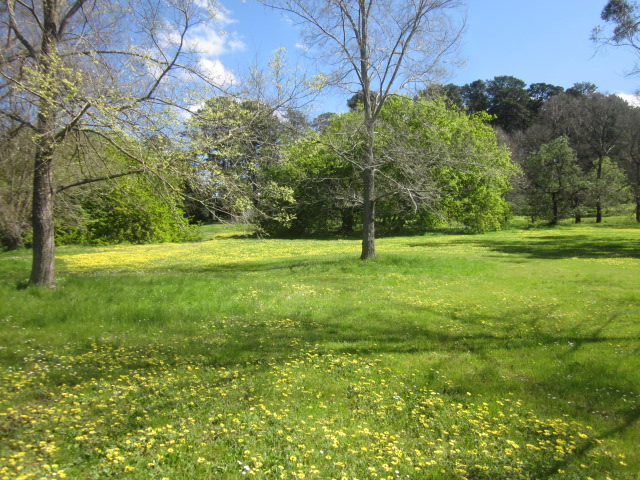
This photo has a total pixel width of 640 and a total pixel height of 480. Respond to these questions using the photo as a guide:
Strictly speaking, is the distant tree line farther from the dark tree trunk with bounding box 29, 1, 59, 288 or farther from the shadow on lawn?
the dark tree trunk with bounding box 29, 1, 59, 288

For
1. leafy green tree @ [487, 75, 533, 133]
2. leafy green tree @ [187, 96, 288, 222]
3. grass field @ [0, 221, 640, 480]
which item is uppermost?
leafy green tree @ [487, 75, 533, 133]

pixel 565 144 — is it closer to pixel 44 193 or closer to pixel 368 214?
pixel 368 214

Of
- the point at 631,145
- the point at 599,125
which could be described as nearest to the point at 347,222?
the point at 631,145

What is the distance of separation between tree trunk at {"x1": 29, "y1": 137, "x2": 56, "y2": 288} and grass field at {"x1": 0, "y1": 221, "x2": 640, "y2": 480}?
56 cm

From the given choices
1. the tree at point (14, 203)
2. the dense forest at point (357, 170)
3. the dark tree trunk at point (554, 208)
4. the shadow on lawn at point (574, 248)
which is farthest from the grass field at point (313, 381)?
the dark tree trunk at point (554, 208)

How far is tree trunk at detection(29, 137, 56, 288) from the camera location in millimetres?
9883

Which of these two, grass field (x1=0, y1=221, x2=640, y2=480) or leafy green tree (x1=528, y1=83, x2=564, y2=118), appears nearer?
grass field (x1=0, y1=221, x2=640, y2=480)

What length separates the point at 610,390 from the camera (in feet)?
19.0

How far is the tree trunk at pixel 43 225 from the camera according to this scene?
9.88m

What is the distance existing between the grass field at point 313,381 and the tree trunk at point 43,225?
21.9 inches

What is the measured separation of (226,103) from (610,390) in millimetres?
8931

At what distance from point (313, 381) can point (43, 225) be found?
7991 mm

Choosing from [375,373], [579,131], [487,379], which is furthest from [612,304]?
[579,131]

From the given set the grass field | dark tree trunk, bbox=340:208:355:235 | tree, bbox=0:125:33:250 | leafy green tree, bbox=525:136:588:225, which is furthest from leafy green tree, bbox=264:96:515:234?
tree, bbox=0:125:33:250
